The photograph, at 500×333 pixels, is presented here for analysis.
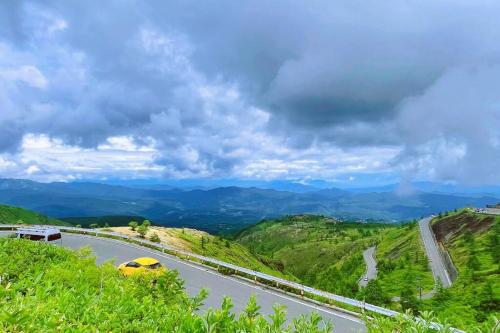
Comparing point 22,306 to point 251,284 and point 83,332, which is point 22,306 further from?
point 251,284

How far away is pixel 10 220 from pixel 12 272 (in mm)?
203310

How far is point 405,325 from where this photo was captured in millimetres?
7062

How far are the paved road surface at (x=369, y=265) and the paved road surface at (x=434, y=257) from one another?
54.5 ft

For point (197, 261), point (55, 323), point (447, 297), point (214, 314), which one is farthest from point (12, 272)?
point (447, 297)

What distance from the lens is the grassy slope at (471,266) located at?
178ft

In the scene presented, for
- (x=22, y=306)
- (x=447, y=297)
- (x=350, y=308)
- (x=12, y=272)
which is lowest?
(x=447, y=297)

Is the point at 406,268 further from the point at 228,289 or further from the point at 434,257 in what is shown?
the point at 228,289

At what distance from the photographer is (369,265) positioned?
141 meters

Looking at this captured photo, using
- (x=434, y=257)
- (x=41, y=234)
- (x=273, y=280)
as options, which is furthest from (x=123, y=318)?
(x=434, y=257)

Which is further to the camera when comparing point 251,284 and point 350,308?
point 251,284

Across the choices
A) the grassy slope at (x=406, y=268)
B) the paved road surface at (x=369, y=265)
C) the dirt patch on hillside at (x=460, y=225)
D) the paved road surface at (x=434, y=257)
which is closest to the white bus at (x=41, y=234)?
the grassy slope at (x=406, y=268)

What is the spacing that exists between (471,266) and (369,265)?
60653mm

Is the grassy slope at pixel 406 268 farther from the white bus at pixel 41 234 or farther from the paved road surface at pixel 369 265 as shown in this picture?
the white bus at pixel 41 234

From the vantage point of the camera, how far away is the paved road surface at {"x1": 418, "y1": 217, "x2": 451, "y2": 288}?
95312 millimetres
